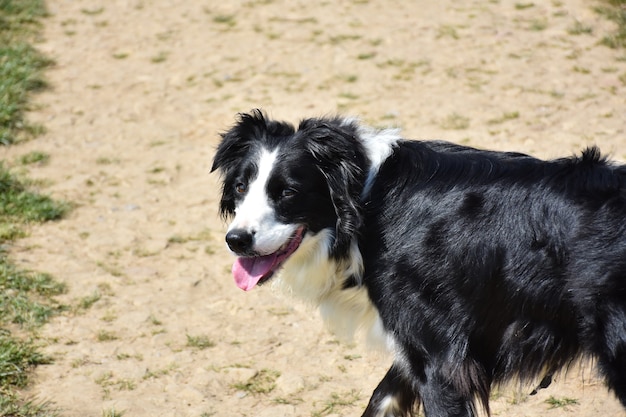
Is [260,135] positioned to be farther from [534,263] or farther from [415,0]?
[415,0]

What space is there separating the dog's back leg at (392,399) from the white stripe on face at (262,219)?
80cm

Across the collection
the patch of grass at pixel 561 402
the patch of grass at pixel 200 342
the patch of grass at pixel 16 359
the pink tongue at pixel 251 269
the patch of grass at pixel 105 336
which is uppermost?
the pink tongue at pixel 251 269

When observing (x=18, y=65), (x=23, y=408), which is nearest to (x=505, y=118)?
(x=23, y=408)

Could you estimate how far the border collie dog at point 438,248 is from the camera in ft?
10.5

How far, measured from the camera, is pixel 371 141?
3.73 m

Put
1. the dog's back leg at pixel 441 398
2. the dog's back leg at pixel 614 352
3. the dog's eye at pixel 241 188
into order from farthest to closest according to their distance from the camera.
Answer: the dog's eye at pixel 241 188 → the dog's back leg at pixel 441 398 → the dog's back leg at pixel 614 352

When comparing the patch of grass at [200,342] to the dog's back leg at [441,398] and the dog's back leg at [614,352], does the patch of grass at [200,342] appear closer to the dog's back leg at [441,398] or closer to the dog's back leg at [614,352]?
the dog's back leg at [441,398]

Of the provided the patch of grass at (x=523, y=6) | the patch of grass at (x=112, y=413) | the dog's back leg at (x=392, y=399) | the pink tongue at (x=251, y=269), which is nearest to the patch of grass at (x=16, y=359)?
the patch of grass at (x=112, y=413)

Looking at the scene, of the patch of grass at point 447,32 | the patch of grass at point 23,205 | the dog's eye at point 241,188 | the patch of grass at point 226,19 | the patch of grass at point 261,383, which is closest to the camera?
the dog's eye at point 241,188

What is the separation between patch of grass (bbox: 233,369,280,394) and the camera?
4340mm

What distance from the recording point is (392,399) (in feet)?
12.6

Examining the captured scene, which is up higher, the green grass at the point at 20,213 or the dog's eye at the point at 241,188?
the dog's eye at the point at 241,188

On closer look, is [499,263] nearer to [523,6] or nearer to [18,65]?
[523,6]

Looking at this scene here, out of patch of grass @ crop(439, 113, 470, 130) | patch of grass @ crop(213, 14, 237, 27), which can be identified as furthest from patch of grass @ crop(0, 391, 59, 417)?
patch of grass @ crop(213, 14, 237, 27)
